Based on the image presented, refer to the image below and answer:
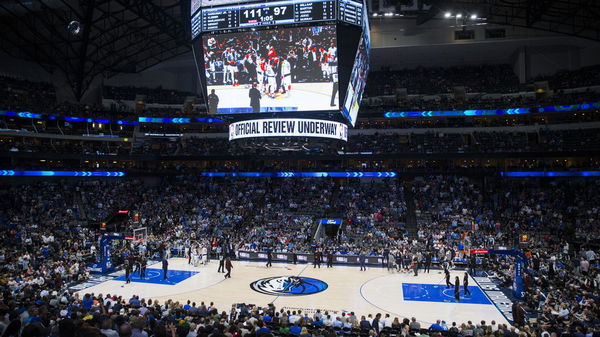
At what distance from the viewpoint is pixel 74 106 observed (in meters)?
49.9

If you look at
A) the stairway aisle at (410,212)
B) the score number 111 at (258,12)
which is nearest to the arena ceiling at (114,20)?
the score number 111 at (258,12)

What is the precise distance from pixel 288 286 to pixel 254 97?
10.3 m

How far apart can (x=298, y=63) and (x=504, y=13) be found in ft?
106

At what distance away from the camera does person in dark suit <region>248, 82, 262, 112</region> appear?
23.0 metres

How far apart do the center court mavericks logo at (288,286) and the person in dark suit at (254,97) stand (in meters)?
9.50

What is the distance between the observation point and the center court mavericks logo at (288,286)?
23500mm

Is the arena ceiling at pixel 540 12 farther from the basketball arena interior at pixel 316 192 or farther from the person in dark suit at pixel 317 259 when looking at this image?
the person in dark suit at pixel 317 259

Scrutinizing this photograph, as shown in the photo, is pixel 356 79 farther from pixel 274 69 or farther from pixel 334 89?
pixel 274 69

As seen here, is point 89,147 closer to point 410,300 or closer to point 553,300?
point 410,300

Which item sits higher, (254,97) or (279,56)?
(279,56)

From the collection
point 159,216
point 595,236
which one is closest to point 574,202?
point 595,236

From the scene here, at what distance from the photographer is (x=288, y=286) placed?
24609 mm

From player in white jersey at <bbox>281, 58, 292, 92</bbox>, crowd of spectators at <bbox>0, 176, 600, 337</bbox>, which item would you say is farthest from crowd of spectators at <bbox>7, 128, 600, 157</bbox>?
player in white jersey at <bbox>281, 58, 292, 92</bbox>

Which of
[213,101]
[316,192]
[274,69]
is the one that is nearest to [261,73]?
[274,69]
